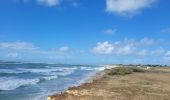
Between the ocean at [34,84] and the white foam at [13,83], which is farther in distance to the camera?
the white foam at [13,83]

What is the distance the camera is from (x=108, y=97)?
20.3m

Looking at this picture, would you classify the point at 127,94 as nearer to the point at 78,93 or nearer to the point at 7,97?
the point at 78,93

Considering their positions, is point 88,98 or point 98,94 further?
point 98,94

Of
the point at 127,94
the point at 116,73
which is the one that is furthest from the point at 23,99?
the point at 116,73

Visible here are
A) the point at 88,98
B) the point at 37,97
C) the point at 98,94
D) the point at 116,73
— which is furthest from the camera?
the point at 116,73

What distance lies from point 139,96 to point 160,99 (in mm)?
1453

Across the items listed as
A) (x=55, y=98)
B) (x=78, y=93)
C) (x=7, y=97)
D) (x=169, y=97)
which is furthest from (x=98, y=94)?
(x=7, y=97)

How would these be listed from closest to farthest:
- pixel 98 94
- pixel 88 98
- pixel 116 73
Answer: pixel 88 98 < pixel 98 94 < pixel 116 73

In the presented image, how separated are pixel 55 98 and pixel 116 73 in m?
30.7

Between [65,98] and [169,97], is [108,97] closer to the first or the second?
[65,98]

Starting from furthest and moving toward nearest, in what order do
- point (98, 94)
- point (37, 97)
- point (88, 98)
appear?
point (37, 97)
point (98, 94)
point (88, 98)

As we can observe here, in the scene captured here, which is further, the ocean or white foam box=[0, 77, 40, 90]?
white foam box=[0, 77, 40, 90]

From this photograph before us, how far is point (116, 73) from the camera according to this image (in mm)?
50719

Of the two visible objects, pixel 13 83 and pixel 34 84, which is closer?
pixel 34 84
